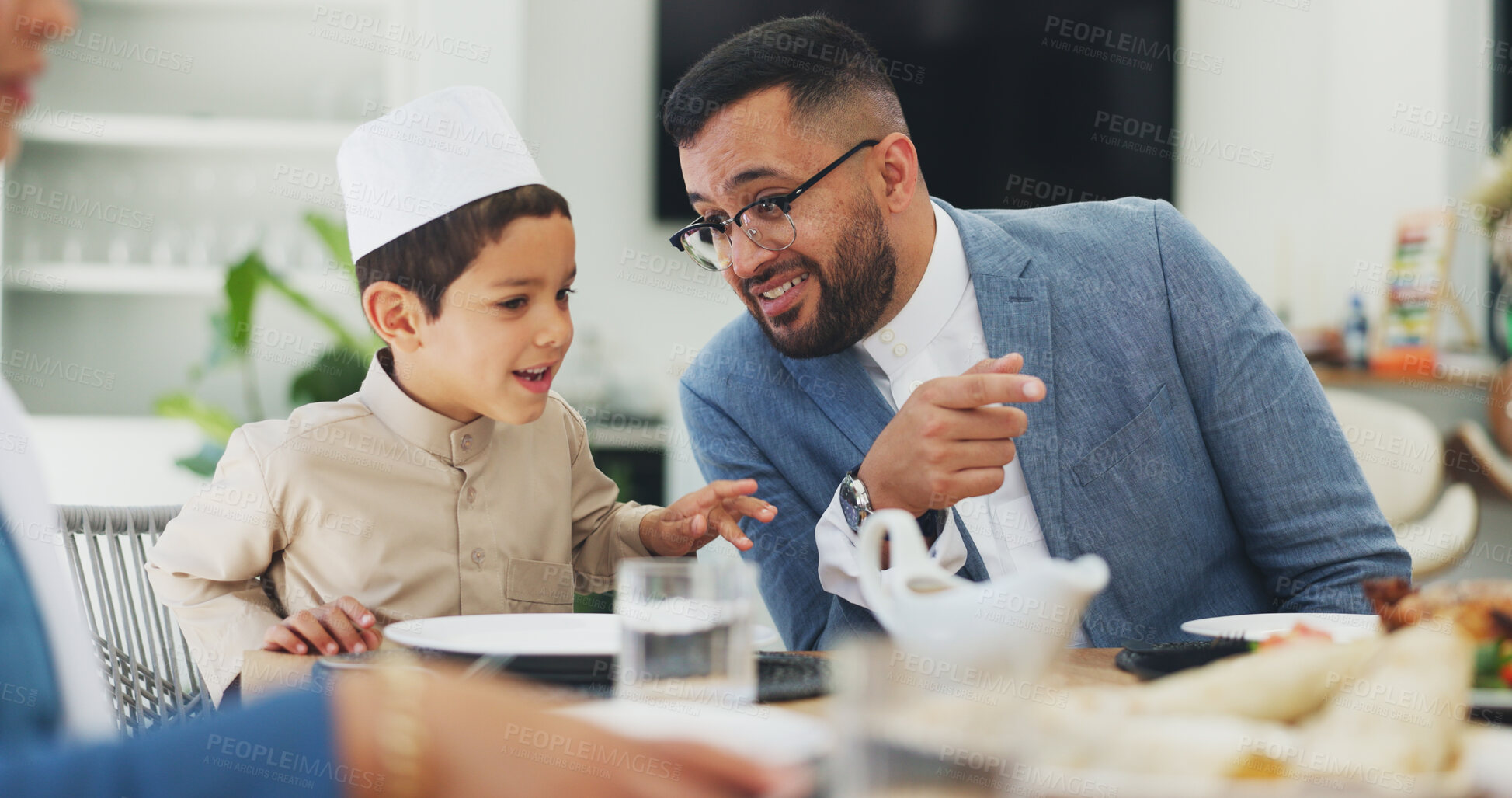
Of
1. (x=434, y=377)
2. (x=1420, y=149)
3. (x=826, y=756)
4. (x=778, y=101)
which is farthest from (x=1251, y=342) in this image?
(x=1420, y=149)

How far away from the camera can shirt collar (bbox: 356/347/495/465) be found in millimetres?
1544

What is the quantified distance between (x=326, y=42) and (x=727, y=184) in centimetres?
311

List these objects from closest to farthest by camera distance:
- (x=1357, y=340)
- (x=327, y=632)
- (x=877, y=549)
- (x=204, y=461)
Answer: (x=877, y=549), (x=327, y=632), (x=204, y=461), (x=1357, y=340)

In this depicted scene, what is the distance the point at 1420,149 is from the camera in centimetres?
381

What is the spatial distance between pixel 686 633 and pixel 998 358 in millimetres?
912

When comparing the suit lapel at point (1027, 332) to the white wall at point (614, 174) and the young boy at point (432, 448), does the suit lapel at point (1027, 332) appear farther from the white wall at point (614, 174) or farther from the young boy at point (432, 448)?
the white wall at point (614, 174)

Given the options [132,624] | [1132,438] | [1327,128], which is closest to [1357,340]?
[1327,128]

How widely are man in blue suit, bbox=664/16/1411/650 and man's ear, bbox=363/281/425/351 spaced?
0.46 metres

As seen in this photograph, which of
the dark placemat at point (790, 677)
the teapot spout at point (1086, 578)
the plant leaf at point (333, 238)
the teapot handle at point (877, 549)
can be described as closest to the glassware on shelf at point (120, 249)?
the plant leaf at point (333, 238)

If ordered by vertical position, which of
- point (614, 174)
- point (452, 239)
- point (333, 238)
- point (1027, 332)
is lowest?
point (1027, 332)

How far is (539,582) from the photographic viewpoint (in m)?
1.59

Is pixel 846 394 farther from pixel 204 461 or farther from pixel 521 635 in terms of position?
pixel 204 461

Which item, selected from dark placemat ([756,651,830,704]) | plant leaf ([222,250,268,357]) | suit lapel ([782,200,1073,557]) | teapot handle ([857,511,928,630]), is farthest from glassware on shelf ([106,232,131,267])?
teapot handle ([857,511,928,630])

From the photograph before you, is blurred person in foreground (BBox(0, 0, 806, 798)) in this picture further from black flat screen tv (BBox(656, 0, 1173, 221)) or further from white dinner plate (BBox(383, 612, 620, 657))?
black flat screen tv (BBox(656, 0, 1173, 221))
